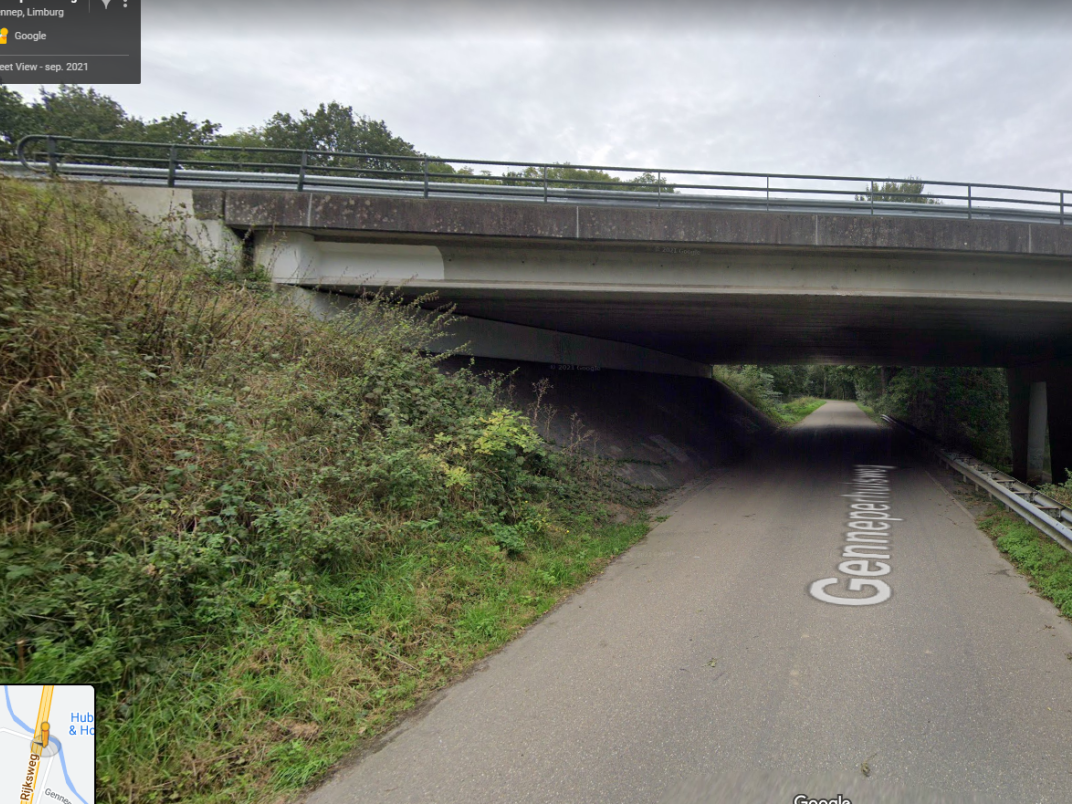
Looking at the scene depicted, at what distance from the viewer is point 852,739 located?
11.4ft

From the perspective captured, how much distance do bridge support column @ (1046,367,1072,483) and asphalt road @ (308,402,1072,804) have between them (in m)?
15.0

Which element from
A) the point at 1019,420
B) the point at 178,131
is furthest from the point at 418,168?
the point at 1019,420

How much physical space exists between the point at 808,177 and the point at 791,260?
6.07 ft

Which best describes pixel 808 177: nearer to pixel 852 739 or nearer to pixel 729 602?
pixel 729 602

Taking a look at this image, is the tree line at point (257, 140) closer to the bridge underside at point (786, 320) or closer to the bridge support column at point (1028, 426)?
the bridge underside at point (786, 320)

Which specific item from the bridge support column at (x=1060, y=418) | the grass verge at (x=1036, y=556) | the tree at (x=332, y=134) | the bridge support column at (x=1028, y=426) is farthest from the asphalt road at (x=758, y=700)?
the tree at (x=332, y=134)

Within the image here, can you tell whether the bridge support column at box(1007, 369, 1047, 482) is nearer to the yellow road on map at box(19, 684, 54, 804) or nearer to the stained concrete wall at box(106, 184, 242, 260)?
the stained concrete wall at box(106, 184, 242, 260)

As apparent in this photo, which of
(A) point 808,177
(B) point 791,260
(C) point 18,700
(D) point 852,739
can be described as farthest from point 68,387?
(A) point 808,177

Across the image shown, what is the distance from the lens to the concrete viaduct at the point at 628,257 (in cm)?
988

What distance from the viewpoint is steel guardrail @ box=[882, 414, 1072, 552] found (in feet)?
24.1

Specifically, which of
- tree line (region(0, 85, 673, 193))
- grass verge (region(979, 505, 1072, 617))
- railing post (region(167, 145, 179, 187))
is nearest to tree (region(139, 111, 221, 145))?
tree line (region(0, 85, 673, 193))

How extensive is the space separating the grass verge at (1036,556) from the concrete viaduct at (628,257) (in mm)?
4579

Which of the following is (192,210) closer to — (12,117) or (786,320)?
(786,320)

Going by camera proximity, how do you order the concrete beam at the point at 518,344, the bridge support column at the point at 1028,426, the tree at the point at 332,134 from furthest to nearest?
1. the tree at the point at 332,134
2. the bridge support column at the point at 1028,426
3. the concrete beam at the point at 518,344
